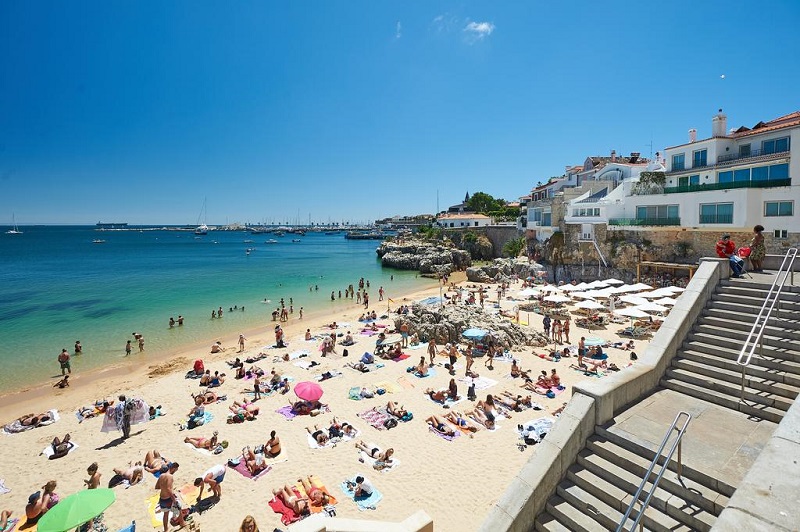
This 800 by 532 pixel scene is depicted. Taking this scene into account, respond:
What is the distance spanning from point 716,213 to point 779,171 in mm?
3722

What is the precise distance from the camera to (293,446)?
10641mm

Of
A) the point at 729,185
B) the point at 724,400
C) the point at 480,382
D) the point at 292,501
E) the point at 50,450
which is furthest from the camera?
the point at 729,185

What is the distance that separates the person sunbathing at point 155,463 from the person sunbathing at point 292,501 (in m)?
3.39

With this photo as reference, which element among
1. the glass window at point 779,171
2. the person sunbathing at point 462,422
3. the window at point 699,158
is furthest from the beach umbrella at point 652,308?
the window at point 699,158

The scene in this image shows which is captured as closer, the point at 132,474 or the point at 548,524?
the point at 548,524

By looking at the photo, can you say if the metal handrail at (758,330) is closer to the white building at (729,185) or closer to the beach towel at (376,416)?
the beach towel at (376,416)

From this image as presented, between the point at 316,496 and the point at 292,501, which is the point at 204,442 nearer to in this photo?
the point at 292,501

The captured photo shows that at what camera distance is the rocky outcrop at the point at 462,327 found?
18.3 m

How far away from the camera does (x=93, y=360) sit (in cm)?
2055

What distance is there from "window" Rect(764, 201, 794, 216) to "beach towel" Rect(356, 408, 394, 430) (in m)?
26.1

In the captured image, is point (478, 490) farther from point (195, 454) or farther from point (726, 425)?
point (195, 454)

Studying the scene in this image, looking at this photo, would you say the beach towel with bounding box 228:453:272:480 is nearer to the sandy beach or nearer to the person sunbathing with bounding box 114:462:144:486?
the sandy beach

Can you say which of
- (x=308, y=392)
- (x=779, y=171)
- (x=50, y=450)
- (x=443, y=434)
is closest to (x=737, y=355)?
(x=443, y=434)

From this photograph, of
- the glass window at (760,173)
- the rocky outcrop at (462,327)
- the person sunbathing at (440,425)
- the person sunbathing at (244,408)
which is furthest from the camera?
the glass window at (760,173)
